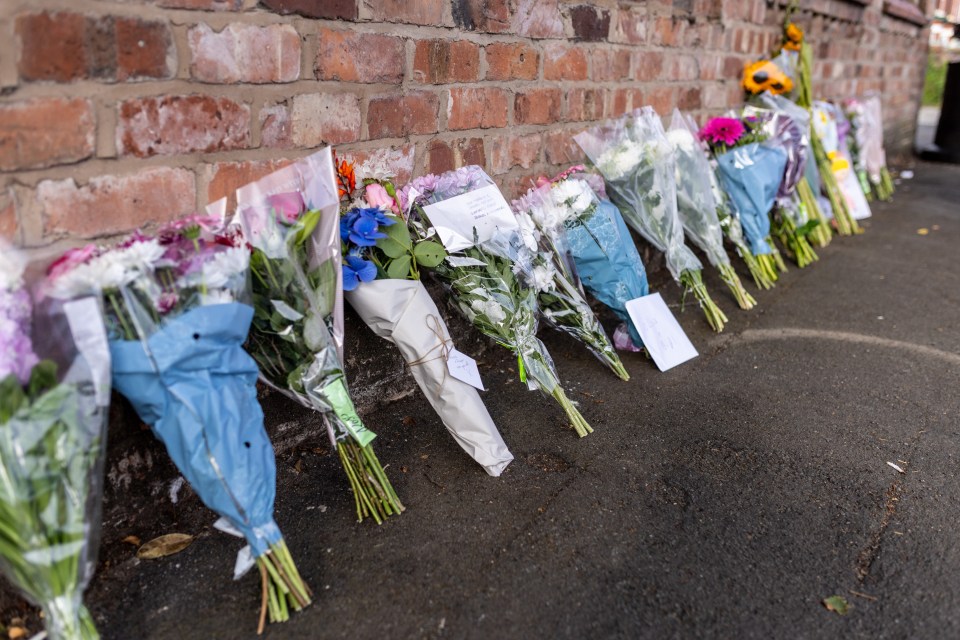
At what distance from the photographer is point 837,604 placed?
5.21ft

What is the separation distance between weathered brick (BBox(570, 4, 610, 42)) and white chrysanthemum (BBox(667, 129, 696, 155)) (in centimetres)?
50

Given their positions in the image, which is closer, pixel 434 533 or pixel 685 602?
pixel 685 602

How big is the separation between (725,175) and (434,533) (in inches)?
99.5

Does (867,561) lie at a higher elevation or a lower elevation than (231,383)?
lower

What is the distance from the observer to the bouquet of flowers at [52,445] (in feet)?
4.24

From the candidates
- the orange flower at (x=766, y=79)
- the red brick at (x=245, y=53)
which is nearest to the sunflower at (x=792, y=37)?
the orange flower at (x=766, y=79)

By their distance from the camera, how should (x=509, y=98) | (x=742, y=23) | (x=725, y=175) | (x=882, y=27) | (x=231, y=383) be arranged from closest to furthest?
(x=231, y=383) < (x=509, y=98) < (x=725, y=175) < (x=742, y=23) < (x=882, y=27)

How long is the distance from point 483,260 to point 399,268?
12.0 inches

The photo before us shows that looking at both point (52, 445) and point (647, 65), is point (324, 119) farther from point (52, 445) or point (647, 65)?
point (647, 65)

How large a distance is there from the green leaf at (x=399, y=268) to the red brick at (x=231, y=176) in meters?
0.41

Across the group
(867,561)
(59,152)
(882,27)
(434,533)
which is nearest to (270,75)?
(59,152)

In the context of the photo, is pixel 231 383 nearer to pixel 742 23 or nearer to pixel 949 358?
pixel 949 358

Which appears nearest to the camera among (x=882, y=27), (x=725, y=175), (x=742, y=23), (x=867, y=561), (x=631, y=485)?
(x=867, y=561)

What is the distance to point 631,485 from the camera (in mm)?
2023
